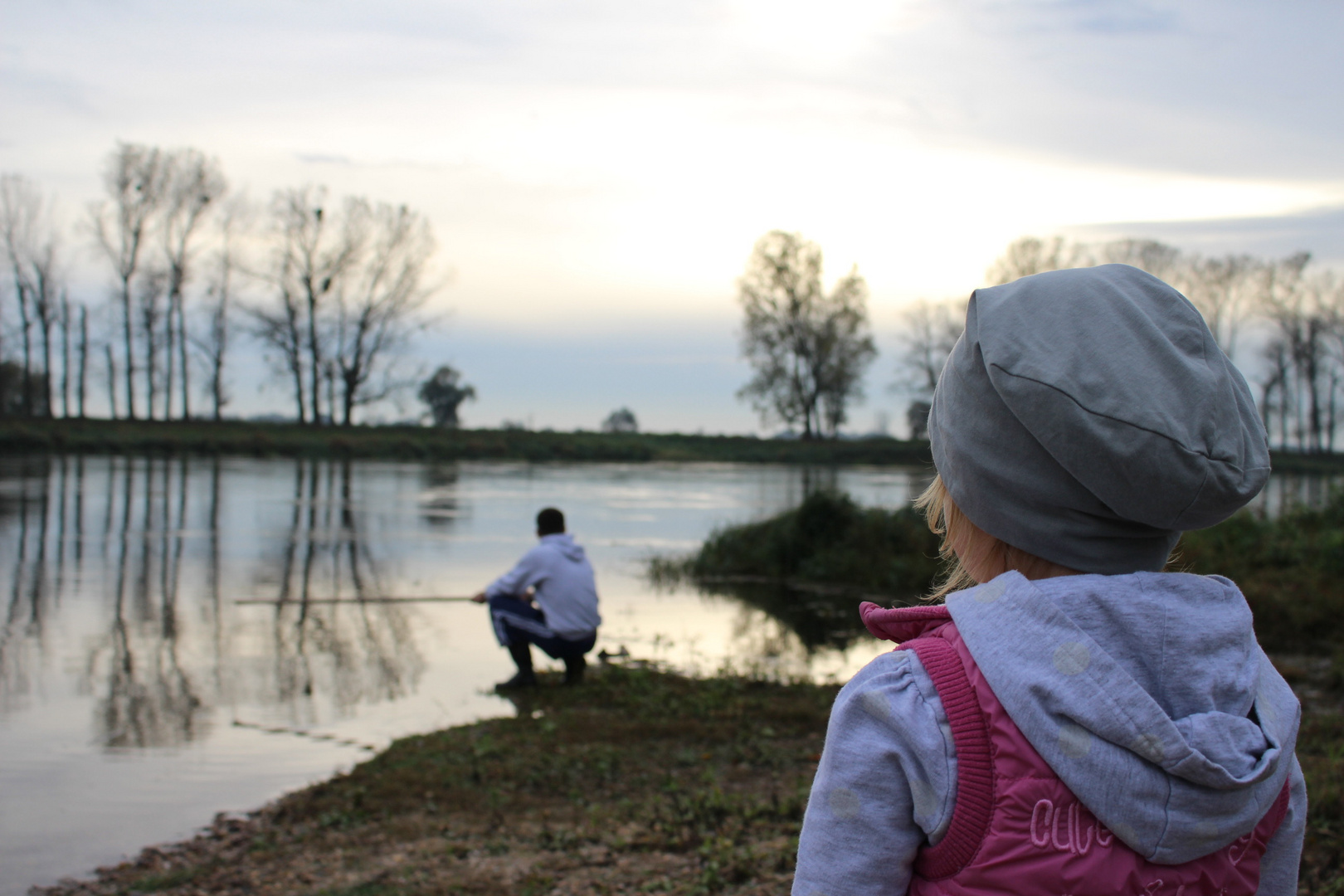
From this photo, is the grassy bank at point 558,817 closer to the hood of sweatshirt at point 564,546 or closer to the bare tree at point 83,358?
the hood of sweatshirt at point 564,546

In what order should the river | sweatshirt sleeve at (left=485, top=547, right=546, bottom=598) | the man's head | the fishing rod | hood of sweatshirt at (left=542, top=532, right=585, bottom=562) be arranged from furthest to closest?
the fishing rod → the man's head → hood of sweatshirt at (left=542, top=532, right=585, bottom=562) → sweatshirt sleeve at (left=485, top=547, right=546, bottom=598) → the river

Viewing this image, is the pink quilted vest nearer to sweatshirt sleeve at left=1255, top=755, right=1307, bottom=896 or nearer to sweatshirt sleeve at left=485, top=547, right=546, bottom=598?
sweatshirt sleeve at left=1255, top=755, right=1307, bottom=896

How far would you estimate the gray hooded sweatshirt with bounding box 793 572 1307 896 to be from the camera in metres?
1.31

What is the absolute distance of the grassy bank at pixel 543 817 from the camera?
4.57m

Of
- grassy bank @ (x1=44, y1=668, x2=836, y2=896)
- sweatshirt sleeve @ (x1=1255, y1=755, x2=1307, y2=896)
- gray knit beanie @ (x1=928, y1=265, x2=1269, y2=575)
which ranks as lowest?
grassy bank @ (x1=44, y1=668, x2=836, y2=896)

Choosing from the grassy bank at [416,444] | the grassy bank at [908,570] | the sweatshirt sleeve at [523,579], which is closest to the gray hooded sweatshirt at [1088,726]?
the grassy bank at [908,570]

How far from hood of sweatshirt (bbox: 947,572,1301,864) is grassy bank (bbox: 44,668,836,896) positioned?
320 centimetres

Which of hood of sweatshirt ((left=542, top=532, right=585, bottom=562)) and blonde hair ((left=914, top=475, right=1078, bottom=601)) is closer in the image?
blonde hair ((left=914, top=475, right=1078, bottom=601))

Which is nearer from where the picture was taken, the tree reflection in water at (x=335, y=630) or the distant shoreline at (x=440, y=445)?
the tree reflection in water at (x=335, y=630)

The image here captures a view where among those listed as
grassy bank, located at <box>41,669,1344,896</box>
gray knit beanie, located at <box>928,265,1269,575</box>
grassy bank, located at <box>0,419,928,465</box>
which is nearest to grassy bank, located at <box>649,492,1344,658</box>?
grassy bank, located at <box>41,669,1344,896</box>

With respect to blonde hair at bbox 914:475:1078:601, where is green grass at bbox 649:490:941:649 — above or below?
below

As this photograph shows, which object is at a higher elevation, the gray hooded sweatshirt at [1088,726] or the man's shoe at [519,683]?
the gray hooded sweatshirt at [1088,726]

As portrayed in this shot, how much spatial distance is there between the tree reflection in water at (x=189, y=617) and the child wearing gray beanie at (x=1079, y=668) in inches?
252

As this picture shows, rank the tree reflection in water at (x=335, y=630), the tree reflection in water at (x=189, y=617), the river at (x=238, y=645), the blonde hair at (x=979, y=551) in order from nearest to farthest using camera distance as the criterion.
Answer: the blonde hair at (x=979, y=551) < the river at (x=238, y=645) < the tree reflection in water at (x=189, y=617) < the tree reflection in water at (x=335, y=630)
